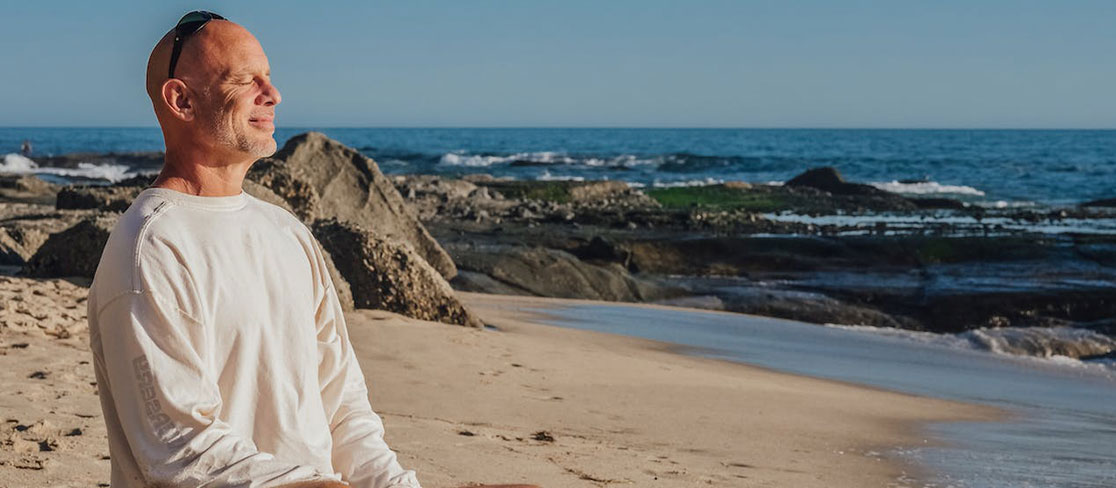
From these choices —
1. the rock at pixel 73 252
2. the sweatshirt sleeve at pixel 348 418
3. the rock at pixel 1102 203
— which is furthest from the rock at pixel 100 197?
the rock at pixel 1102 203

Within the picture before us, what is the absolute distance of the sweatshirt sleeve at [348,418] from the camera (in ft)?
8.20

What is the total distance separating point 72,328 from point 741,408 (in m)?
3.67

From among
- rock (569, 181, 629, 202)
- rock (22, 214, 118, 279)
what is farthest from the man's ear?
rock (569, 181, 629, 202)

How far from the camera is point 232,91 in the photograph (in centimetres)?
233

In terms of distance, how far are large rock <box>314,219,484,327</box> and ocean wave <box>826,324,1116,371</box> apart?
4893mm

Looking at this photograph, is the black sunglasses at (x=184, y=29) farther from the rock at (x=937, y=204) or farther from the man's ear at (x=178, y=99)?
the rock at (x=937, y=204)

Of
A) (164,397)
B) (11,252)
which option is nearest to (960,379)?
(11,252)

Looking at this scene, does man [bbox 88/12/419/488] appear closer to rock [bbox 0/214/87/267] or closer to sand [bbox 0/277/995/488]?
sand [bbox 0/277/995/488]

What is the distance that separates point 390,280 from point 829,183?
94.1ft

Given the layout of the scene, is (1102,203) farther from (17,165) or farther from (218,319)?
(17,165)

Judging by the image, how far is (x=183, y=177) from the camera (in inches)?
91.4

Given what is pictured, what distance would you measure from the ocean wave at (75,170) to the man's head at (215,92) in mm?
40240

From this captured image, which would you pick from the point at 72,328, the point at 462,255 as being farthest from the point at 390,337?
the point at 462,255

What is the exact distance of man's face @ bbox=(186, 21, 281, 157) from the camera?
7.56 ft
